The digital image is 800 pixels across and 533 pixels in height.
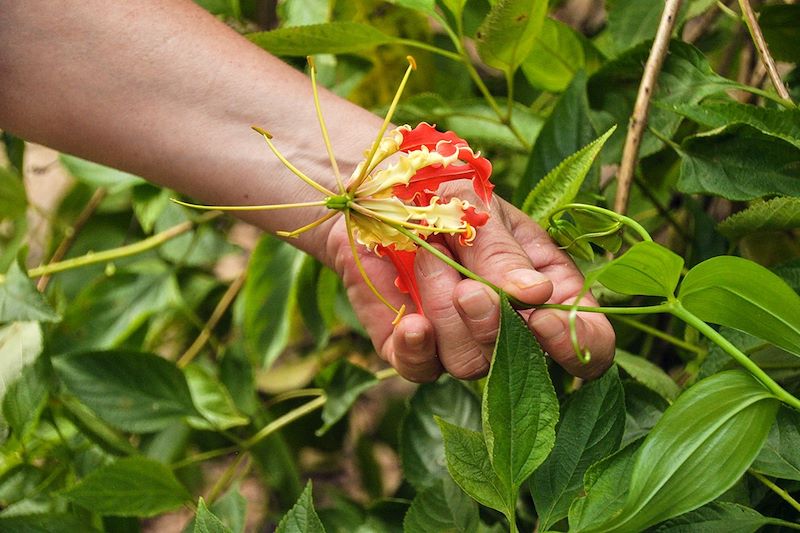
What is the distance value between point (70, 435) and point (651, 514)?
0.80m

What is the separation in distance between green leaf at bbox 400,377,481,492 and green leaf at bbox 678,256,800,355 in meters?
0.33

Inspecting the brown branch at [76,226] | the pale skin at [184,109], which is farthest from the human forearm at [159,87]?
the brown branch at [76,226]

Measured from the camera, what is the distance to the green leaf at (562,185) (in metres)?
0.62

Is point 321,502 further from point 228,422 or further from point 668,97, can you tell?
point 668,97

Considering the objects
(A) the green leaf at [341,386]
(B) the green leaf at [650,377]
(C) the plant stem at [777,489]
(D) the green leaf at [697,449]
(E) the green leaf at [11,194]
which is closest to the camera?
(D) the green leaf at [697,449]

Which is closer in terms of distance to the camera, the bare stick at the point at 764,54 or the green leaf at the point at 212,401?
the bare stick at the point at 764,54

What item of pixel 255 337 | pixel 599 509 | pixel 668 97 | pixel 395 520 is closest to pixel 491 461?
pixel 599 509

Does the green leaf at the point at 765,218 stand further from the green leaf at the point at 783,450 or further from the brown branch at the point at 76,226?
the brown branch at the point at 76,226

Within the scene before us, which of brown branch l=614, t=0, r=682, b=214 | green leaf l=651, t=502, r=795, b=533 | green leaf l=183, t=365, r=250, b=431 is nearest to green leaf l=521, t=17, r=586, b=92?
brown branch l=614, t=0, r=682, b=214

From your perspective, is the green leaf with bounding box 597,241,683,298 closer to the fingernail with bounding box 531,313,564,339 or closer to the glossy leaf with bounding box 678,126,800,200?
the fingernail with bounding box 531,313,564,339

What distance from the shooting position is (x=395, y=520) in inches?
30.7

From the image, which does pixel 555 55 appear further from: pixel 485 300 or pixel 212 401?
pixel 212 401

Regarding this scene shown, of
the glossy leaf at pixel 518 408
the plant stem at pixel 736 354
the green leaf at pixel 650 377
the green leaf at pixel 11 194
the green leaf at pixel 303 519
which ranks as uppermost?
the plant stem at pixel 736 354

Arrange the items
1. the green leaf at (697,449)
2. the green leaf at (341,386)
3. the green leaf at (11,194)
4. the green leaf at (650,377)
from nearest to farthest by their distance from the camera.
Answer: the green leaf at (697,449), the green leaf at (650,377), the green leaf at (341,386), the green leaf at (11,194)
